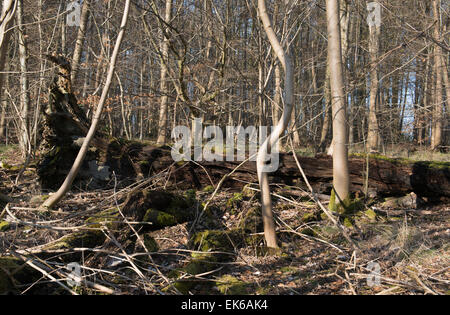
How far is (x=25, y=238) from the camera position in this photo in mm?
4375

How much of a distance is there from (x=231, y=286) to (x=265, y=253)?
917 millimetres

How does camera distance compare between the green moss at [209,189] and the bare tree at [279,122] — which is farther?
the green moss at [209,189]

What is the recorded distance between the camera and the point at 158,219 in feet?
15.6

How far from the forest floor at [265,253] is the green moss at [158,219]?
91 millimetres

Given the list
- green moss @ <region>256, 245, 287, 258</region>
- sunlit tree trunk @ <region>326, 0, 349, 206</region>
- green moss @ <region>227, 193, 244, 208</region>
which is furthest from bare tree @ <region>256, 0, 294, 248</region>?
sunlit tree trunk @ <region>326, 0, 349, 206</region>

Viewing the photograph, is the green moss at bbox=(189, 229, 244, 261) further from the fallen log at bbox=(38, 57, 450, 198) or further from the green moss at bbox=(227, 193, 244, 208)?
the fallen log at bbox=(38, 57, 450, 198)

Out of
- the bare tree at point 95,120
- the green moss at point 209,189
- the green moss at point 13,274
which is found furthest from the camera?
the green moss at point 209,189

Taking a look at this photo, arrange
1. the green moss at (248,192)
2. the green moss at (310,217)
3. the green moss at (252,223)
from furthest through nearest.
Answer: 1. the green moss at (248,192)
2. the green moss at (310,217)
3. the green moss at (252,223)

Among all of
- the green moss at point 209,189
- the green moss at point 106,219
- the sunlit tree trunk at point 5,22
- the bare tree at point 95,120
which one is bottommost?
the green moss at point 106,219

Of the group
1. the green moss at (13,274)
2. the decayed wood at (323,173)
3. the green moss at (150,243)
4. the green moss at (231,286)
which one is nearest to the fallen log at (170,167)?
the decayed wood at (323,173)

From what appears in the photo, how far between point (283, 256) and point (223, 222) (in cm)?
131

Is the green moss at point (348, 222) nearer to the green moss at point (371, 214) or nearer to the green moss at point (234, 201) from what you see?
the green moss at point (371, 214)

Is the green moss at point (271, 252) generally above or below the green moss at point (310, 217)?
below

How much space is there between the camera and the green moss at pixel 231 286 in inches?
131
